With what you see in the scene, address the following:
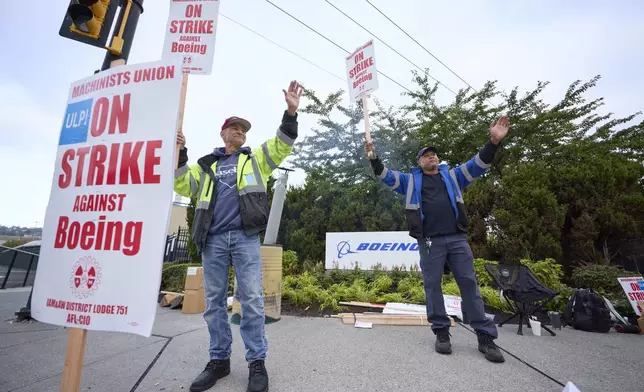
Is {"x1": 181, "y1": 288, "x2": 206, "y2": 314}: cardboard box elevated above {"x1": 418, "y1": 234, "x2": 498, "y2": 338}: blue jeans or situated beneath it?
situated beneath

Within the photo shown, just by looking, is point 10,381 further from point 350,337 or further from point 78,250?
point 350,337

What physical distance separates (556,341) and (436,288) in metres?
1.67

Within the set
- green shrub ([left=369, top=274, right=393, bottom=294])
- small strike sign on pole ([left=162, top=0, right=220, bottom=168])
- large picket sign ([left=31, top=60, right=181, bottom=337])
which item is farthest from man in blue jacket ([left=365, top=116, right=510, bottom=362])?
green shrub ([left=369, top=274, right=393, bottom=294])

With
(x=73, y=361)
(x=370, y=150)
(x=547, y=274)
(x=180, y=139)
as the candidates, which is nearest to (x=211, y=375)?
(x=73, y=361)

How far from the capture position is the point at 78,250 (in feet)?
4.93

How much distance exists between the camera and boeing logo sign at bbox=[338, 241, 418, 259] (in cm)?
759

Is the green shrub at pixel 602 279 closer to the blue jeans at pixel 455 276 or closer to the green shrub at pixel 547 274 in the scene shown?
the green shrub at pixel 547 274

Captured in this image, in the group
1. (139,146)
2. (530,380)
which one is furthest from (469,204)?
(139,146)

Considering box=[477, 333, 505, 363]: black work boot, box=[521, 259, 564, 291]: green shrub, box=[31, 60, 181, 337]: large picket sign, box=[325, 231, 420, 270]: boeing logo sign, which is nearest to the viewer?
box=[31, 60, 181, 337]: large picket sign

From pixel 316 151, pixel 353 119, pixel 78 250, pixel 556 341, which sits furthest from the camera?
pixel 316 151

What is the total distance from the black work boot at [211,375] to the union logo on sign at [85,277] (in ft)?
3.67

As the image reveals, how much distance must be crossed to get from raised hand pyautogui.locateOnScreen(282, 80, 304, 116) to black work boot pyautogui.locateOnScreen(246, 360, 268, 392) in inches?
75.1

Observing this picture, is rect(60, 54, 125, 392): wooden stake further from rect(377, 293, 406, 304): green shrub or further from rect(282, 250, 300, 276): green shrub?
rect(282, 250, 300, 276): green shrub

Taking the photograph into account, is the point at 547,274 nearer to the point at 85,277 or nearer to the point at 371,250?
the point at 371,250
